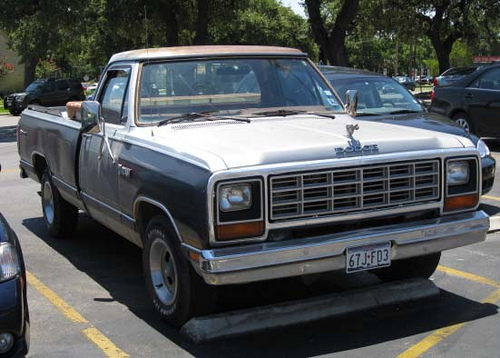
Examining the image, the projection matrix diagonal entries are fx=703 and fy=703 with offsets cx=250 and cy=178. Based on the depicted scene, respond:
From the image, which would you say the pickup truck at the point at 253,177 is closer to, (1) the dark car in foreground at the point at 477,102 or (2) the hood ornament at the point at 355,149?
(2) the hood ornament at the point at 355,149

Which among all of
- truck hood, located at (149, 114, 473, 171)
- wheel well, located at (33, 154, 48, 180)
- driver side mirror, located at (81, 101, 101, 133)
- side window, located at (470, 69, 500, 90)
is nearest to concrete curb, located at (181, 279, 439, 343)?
truck hood, located at (149, 114, 473, 171)

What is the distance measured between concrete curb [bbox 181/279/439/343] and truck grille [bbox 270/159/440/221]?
2.55 ft

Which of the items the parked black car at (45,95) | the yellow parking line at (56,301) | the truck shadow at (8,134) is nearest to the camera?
the yellow parking line at (56,301)

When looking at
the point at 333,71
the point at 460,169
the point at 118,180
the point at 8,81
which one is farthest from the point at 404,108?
the point at 8,81

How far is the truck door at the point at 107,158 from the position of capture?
556cm

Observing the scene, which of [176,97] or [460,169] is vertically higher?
[176,97]

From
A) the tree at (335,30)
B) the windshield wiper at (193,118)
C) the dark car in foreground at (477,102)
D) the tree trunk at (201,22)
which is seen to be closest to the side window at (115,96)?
the windshield wiper at (193,118)

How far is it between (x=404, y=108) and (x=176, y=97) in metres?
4.34

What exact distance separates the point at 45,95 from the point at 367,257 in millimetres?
29738

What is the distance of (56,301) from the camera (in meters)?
5.54

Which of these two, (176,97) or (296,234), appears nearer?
(296,234)

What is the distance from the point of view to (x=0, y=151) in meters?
16.5

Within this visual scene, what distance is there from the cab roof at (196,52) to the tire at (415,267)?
81.6 inches

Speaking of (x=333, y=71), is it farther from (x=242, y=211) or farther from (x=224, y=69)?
(x=242, y=211)
